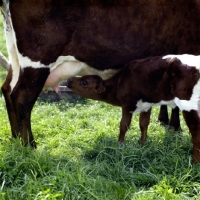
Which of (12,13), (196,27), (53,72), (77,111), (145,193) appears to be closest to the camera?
(145,193)

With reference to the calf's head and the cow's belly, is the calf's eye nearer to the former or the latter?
the calf's head

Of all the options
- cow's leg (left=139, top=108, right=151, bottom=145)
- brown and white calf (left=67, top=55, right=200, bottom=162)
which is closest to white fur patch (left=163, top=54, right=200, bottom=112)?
brown and white calf (left=67, top=55, right=200, bottom=162)

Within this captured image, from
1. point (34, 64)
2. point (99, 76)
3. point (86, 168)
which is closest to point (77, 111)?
point (99, 76)

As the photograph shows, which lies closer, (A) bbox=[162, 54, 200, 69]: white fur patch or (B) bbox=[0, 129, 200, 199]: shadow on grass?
(B) bbox=[0, 129, 200, 199]: shadow on grass

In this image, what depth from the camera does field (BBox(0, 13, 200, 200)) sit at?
386 centimetres

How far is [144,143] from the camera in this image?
5.17 m

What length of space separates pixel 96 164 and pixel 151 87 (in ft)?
3.44

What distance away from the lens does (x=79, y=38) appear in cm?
495

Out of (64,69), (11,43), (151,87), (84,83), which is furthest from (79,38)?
(151,87)

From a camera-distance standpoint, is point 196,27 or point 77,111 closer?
point 196,27

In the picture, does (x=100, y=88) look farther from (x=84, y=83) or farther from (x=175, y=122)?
(x=175, y=122)

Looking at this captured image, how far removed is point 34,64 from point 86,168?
1.28 metres

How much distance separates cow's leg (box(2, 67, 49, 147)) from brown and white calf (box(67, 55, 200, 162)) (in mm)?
606

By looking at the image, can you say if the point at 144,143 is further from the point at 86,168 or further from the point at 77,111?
the point at 77,111
